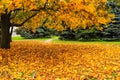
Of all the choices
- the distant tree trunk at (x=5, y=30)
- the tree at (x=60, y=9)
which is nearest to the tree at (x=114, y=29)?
the tree at (x=60, y=9)

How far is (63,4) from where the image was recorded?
46.1ft

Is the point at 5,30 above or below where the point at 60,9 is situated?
below

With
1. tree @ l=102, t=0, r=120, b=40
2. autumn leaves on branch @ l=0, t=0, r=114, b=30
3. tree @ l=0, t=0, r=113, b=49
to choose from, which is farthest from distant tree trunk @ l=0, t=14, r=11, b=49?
tree @ l=102, t=0, r=120, b=40

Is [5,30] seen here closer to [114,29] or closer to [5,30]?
[5,30]

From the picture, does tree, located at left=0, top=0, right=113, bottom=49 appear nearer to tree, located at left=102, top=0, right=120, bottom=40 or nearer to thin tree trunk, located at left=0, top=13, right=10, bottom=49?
thin tree trunk, located at left=0, top=13, right=10, bottom=49

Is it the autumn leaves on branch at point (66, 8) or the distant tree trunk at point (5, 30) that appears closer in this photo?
the autumn leaves on branch at point (66, 8)

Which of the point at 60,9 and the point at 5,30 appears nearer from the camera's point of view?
the point at 60,9

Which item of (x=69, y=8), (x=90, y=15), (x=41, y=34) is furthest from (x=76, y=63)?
(x=41, y=34)

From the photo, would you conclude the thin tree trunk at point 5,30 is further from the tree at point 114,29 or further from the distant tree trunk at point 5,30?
the tree at point 114,29

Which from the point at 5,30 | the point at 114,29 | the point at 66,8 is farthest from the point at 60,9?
the point at 114,29

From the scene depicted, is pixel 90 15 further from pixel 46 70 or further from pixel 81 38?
pixel 81 38

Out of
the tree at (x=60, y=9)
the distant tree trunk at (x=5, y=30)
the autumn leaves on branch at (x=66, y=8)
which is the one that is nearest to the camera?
the autumn leaves on branch at (x=66, y=8)

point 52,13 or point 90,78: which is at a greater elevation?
point 52,13

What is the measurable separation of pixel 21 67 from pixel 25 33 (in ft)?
99.0
